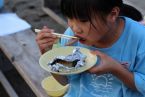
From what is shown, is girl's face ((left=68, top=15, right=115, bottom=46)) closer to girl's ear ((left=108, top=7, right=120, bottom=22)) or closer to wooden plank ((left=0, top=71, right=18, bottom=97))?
girl's ear ((left=108, top=7, right=120, bottom=22))

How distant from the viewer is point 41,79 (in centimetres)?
222

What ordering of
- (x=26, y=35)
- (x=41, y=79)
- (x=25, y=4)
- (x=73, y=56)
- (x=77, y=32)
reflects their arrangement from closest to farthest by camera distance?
(x=77, y=32) → (x=73, y=56) → (x=41, y=79) → (x=26, y=35) → (x=25, y=4)

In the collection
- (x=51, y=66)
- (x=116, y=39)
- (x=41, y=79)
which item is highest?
(x=116, y=39)

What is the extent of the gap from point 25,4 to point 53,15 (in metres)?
0.45

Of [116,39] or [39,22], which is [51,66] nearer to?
[116,39]

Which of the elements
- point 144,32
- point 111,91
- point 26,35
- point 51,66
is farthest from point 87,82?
point 26,35

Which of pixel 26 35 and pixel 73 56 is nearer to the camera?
pixel 73 56

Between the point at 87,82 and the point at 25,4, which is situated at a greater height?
the point at 87,82

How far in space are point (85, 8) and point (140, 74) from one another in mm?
376

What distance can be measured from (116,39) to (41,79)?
0.92 m

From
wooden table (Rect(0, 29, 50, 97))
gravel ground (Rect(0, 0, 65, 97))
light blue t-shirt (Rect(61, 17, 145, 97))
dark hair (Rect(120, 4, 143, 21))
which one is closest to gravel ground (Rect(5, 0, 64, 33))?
gravel ground (Rect(0, 0, 65, 97))

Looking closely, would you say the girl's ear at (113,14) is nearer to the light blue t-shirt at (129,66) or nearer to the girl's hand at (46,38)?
the light blue t-shirt at (129,66)

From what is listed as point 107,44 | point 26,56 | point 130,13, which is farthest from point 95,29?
point 26,56

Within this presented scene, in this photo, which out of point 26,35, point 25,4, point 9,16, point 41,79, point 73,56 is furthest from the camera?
point 25,4
